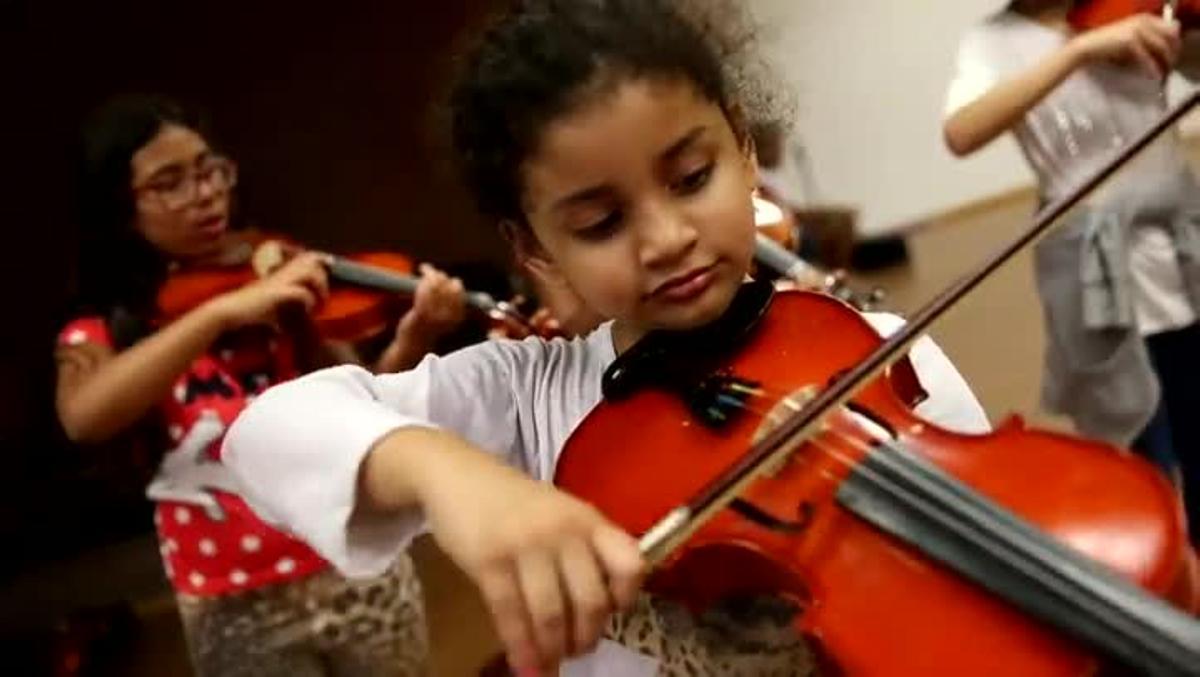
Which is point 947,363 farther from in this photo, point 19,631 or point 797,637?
point 19,631

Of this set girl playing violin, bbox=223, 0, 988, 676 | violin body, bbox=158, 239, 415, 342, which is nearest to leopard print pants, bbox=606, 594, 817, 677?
girl playing violin, bbox=223, 0, 988, 676

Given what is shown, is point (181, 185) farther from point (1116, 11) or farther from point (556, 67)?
point (1116, 11)

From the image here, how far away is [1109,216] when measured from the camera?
1.28 meters

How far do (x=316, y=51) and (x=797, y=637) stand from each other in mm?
1870

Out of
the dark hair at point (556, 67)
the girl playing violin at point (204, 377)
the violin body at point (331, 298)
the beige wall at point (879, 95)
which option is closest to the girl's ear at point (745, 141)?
the dark hair at point (556, 67)

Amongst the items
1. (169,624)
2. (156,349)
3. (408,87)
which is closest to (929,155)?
(408,87)

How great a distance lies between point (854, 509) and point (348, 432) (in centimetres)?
21

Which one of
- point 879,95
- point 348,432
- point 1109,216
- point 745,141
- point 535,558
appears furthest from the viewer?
point 879,95

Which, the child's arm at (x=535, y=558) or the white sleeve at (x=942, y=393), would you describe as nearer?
the child's arm at (x=535, y=558)

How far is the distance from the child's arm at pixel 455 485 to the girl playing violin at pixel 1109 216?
65 centimetres

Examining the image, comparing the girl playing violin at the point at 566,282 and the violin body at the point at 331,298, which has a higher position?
the girl playing violin at the point at 566,282

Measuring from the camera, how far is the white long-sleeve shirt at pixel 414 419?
0.65 metres

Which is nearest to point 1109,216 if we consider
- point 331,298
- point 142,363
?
point 331,298

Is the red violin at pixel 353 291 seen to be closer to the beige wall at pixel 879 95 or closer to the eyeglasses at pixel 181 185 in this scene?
the eyeglasses at pixel 181 185
